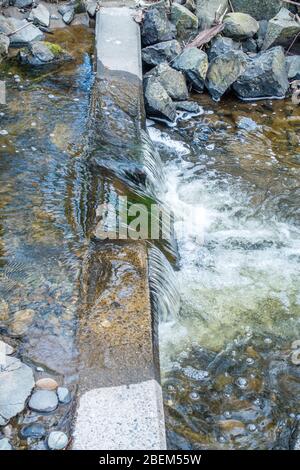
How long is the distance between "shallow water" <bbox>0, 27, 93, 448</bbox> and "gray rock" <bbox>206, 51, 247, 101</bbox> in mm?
2166

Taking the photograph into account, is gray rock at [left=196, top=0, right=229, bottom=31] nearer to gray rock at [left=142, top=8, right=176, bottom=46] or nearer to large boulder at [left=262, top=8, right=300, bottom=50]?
gray rock at [left=142, top=8, right=176, bottom=46]

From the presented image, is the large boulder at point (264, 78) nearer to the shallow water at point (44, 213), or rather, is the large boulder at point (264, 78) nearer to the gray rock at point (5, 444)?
the shallow water at point (44, 213)

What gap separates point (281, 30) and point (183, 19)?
1.85 meters

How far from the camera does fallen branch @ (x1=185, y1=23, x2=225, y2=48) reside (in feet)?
30.1

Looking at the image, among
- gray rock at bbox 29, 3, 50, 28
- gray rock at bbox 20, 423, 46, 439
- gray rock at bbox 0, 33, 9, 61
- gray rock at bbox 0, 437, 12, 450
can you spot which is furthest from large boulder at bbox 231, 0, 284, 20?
gray rock at bbox 0, 437, 12, 450

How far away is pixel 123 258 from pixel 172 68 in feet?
16.9

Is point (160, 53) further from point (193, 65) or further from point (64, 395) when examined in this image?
point (64, 395)

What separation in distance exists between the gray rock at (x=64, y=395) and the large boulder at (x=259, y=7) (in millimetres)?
8762

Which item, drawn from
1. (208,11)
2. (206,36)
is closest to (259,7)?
(208,11)

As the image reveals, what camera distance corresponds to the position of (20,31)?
8672 millimetres

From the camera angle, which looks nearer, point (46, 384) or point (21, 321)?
Result: point (46, 384)

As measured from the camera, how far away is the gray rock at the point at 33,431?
3338mm
